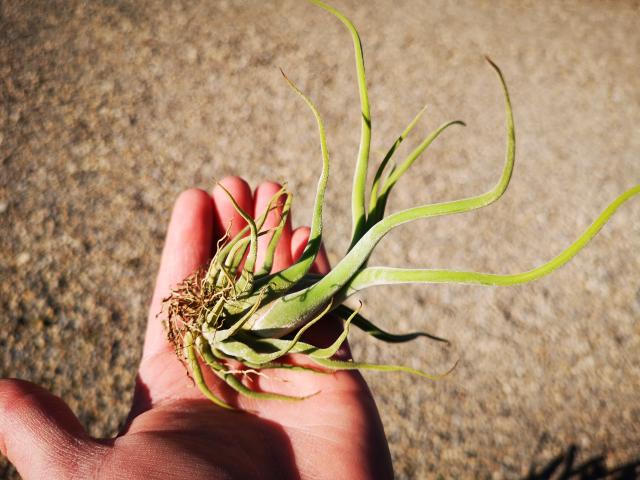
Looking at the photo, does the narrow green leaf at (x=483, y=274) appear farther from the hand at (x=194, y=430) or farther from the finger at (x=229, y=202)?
the finger at (x=229, y=202)

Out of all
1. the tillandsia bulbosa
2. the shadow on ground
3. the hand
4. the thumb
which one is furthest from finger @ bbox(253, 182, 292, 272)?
the shadow on ground

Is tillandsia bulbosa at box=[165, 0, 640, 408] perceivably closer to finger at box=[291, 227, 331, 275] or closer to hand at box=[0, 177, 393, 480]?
hand at box=[0, 177, 393, 480]

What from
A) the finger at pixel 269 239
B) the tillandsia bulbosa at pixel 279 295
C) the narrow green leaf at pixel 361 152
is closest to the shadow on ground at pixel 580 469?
the tillandsia bulbosa at pixel 279 295

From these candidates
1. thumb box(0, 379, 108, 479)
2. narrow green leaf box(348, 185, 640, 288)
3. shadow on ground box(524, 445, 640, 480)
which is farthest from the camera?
shadow on ground box(524, 445, 640, 480)

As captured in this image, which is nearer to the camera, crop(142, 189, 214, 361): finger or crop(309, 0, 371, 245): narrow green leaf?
crop(309, 0, 371, 245): narrow green leaf

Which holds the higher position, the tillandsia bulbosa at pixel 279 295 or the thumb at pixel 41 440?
the tillandsia bulbosa at pixel 279 295

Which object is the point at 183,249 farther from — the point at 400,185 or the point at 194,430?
the point at 400,185
